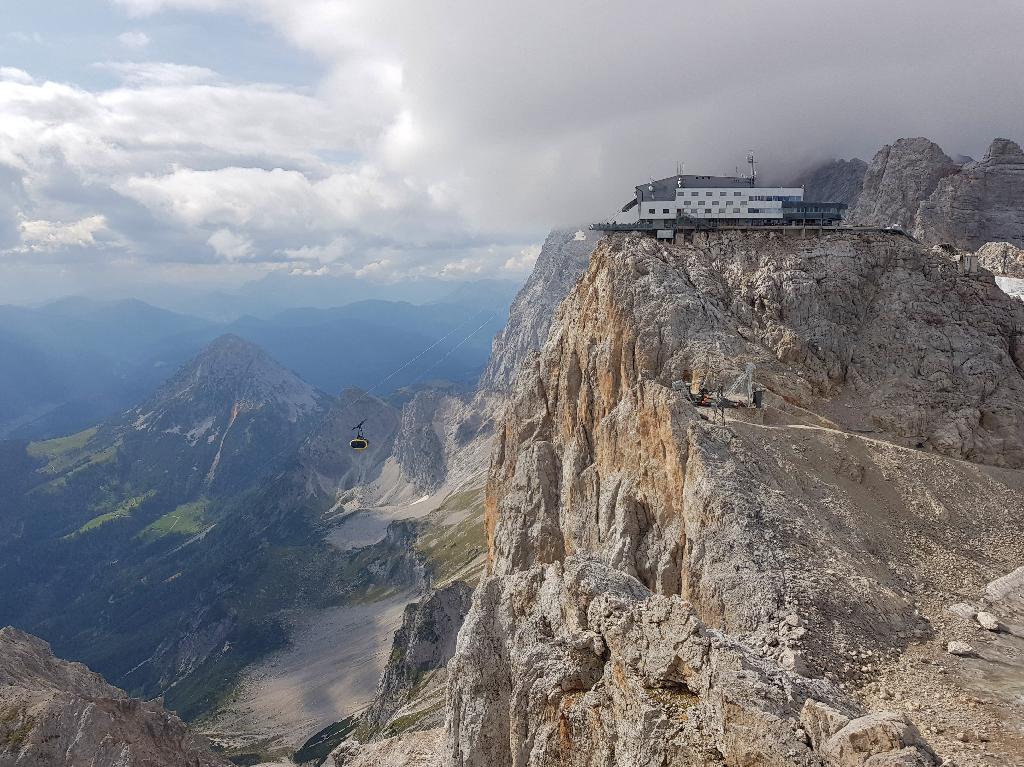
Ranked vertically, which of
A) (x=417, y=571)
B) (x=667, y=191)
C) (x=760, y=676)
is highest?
(x=667, y=191)

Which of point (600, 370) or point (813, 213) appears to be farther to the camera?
point (813, 213)

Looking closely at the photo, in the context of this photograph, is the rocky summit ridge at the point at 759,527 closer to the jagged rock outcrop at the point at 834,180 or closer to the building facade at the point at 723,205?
the building facade at the point at 723,205

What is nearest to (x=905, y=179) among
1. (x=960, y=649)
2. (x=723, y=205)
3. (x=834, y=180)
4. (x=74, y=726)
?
(x=834, y=180)

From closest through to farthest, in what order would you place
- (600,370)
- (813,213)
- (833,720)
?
(833,720) → (600,370) → (813,213)

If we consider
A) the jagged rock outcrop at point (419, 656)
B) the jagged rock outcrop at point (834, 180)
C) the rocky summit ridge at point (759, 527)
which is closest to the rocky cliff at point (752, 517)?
the rocky summit ridge at point (759, 527)

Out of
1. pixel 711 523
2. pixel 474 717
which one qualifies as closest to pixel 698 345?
pixel 711 523

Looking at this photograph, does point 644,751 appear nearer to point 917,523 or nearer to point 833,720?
point 833,720

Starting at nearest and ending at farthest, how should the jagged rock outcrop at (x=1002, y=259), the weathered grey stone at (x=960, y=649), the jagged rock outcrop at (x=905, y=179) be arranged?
the weathered grey stone at (x=960, y=649) < the jagged rock outcrop at (x=1002, y=259) < the jagged rock outcrop at (x=905, y=179)

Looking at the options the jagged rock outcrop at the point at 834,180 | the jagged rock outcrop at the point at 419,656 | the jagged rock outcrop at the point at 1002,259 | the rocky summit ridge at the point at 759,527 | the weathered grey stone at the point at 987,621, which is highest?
the jagged rock outcrop at the point at 834,180
